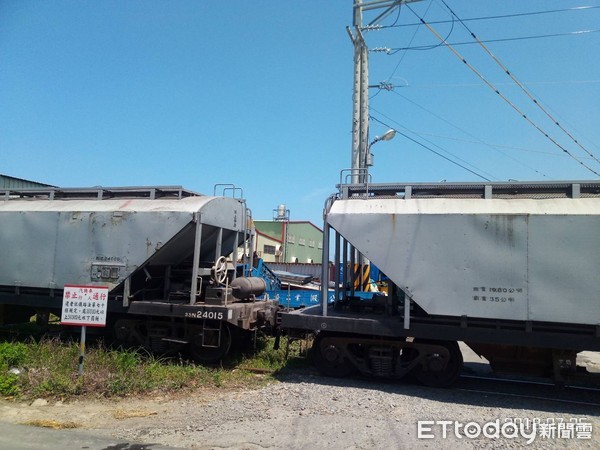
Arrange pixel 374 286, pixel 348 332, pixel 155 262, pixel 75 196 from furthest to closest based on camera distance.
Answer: pixel 374 286 < pixel 75 196 < pixel 155 262 < pixel 348 332

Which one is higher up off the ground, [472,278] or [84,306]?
[472,278]

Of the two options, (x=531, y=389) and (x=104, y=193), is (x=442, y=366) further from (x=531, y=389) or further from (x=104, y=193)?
(x=104, y=193)

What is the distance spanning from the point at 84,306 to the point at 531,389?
750 cm

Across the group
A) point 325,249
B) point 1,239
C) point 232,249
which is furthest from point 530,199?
point 1,239

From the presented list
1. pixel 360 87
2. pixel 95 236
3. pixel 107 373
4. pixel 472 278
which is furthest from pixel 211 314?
pixel 360 87

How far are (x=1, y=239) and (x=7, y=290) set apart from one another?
1.08m

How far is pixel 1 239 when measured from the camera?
9.56 metres

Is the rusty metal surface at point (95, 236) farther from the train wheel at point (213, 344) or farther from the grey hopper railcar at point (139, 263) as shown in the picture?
the train wheel at point (213, 344)

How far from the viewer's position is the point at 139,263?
8633 mm

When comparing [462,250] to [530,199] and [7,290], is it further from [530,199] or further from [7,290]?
[7,290]

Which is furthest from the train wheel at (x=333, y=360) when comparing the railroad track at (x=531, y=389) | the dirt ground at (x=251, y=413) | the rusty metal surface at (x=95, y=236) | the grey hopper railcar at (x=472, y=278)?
the rusty metal surface at (x=95, y=236)

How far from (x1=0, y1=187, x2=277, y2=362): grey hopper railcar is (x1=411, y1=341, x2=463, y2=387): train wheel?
133 inches

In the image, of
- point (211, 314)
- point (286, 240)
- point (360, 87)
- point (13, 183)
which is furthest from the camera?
point (286, 240)

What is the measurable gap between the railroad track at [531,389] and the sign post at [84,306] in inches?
232
